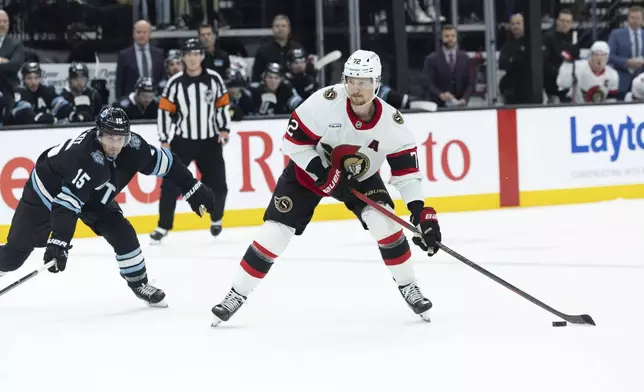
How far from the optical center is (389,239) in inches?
195

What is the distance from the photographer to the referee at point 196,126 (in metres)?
8.10

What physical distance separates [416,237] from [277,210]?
56 centimetres

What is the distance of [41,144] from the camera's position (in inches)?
327

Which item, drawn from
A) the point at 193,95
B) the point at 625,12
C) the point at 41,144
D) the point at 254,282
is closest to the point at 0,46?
the point at 41,144

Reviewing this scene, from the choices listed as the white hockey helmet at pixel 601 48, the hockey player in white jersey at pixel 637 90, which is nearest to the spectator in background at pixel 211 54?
the white hockey helmet at pixel 601 48

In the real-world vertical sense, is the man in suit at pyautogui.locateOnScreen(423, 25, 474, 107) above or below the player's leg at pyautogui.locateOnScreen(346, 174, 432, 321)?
above

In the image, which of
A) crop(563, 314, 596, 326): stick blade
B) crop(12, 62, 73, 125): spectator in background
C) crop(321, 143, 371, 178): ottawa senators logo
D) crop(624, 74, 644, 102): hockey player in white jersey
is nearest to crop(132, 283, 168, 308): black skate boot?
crop(321, 143, 371, 178): ottawa senators logo

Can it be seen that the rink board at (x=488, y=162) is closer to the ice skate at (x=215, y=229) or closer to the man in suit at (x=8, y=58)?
the ice skate at (x=215, y=229)

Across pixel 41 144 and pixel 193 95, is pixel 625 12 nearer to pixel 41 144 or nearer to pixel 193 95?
pixel 193 95

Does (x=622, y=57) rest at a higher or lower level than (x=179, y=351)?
higher

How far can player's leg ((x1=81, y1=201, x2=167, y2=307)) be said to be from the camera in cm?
534

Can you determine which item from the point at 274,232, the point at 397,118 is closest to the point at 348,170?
the point at 397,118

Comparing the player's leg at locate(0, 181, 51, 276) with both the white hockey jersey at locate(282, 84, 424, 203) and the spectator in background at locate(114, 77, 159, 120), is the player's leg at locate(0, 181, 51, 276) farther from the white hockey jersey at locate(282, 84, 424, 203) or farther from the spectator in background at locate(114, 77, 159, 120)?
the spectator in background at locate(114, 77, 159, 120)

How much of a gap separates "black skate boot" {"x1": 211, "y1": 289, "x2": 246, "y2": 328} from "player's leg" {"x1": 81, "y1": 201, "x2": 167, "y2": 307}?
2.01 ft
